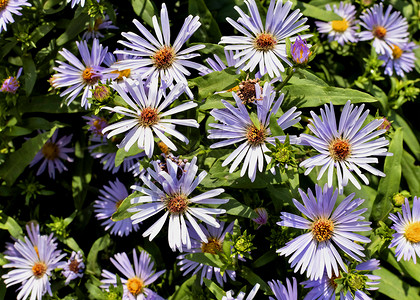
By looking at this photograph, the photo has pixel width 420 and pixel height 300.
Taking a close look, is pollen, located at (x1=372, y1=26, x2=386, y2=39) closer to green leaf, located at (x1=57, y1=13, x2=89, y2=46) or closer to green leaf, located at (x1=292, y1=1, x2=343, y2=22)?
green leaf, located at (x1=292, y1=1, x2=343, y2=22)

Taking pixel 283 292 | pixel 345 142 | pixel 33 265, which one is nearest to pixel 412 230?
pixel 345 142

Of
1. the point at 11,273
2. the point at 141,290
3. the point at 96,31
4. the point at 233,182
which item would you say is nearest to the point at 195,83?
the point at 233,182

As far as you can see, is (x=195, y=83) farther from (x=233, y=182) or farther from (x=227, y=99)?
(x=233, y=182)

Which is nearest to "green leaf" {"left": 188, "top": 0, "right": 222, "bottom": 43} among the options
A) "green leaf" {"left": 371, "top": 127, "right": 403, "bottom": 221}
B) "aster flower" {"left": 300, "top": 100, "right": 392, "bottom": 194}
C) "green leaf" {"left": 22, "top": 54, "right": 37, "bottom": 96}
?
"aster flower" {"left": 300, "top": 100, "right": 392, "bottom": 194}

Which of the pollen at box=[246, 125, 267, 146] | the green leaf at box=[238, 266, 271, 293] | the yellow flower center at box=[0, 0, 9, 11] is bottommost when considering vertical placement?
the green leaf at box=[238, 266, 271, 293]

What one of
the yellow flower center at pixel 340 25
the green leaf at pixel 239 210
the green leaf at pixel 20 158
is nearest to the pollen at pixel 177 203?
the green leaf at pixel 239 210
